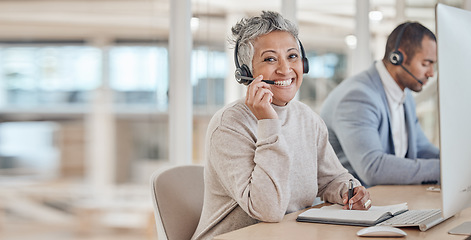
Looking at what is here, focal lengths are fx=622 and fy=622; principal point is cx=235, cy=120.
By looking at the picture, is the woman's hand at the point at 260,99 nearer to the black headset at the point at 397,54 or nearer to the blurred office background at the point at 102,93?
the black headset at the point at 397,54

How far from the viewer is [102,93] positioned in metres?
4.37

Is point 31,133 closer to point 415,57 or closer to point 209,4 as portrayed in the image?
point 209,4

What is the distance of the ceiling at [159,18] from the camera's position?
3.28m

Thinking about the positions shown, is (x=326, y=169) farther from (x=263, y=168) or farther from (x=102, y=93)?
(x=102, y=93)

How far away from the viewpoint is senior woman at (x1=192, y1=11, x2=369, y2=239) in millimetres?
1585

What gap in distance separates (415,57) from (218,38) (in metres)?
1.06

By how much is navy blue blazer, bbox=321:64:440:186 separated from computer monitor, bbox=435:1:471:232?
105 centimetres

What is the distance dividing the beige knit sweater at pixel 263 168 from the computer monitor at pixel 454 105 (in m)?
0.45

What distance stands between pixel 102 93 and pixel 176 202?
105 inches

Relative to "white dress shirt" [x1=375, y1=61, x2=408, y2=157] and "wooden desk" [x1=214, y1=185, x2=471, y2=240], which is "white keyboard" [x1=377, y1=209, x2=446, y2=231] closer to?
"wooden desk" [x1=214, y1=185, x2=471, y2=240]

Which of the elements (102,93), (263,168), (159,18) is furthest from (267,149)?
(102,93)

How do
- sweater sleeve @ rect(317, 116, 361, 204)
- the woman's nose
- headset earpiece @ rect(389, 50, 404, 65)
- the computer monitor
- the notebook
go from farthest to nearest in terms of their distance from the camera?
headset earpiece @ rect(389, 50, 404, 65)
sweater sleeve @ rect(317, 116, 361, 204)
the woman's nose
the notebook
the computer monitor

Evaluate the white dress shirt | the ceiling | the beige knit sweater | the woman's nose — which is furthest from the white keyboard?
the ceiling

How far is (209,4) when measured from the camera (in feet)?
10.6
